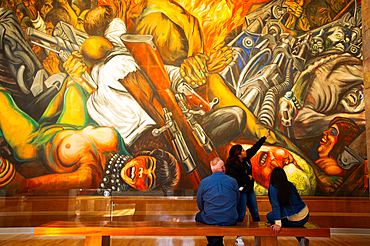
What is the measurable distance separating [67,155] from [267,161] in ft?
16.1

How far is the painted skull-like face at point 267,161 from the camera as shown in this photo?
734 centimetres

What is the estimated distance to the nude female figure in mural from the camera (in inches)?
291

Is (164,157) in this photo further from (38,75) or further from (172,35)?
(38,75)

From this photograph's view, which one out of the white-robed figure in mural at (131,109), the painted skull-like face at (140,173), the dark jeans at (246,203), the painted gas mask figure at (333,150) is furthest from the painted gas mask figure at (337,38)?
the painted skull-like face at (140,173)

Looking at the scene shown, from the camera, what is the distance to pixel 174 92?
25.5 ft

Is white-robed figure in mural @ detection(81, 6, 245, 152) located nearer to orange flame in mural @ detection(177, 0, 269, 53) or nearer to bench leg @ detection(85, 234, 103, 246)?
orange flame in mural @ detection(177, 0, 269, 53)

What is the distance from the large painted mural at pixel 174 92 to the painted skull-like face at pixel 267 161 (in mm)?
25

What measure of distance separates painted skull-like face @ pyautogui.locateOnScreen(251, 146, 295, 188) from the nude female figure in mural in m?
1.94

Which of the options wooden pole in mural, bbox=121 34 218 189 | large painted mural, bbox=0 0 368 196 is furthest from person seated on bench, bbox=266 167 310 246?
wooden pole in mural, bbox=121 34 218 189

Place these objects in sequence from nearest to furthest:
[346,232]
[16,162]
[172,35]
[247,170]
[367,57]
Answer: [367,57] → [247,170] → [346,232] → [16,162] → [172,35]

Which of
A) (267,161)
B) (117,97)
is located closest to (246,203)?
(267,161)

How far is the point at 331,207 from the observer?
673 centimetres

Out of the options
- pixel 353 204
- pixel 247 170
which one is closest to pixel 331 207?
pixel 353 204

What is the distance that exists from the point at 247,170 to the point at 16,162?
588 cm
